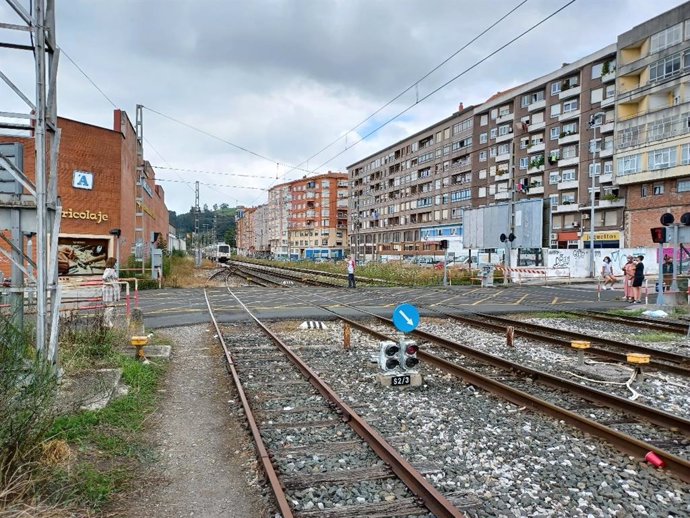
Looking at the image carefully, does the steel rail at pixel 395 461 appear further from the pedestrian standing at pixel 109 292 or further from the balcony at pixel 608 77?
the balcony at pixel 608 77

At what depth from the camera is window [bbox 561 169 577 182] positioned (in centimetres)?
5594

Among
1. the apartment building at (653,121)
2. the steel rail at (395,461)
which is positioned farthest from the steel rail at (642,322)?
the apartment building at (653,121)

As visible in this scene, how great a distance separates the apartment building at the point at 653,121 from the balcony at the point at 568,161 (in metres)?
6.90

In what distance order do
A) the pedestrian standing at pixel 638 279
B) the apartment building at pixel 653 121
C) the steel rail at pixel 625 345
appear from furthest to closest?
the apartment building at pixel 653 121
the pedestrian standing at pixel 638 279
the steel rail at pixel 625 345

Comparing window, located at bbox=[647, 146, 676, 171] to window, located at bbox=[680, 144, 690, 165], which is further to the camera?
window, located at bbox=[647, 146, 676, 171]

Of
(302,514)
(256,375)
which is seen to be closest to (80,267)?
(256,375)

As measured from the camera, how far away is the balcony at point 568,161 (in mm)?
55253

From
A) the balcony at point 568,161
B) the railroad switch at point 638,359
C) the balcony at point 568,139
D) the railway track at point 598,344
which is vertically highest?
the balcony at point 568,139

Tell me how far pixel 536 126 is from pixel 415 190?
28.5 m

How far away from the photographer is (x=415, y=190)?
86.4 m

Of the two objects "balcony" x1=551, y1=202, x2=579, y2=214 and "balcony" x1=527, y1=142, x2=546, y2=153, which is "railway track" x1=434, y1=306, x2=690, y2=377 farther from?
"balcony" x1=527, y1=142, x2=546, y2=153

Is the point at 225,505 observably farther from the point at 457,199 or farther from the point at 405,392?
the point at 457,199

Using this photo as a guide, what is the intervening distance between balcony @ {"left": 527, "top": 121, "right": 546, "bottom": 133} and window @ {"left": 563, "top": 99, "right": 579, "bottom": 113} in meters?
3.13

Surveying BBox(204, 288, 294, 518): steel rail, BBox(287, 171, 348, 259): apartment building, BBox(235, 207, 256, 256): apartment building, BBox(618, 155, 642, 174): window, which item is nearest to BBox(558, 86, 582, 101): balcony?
BBox(618, 155, 642, 174): window
